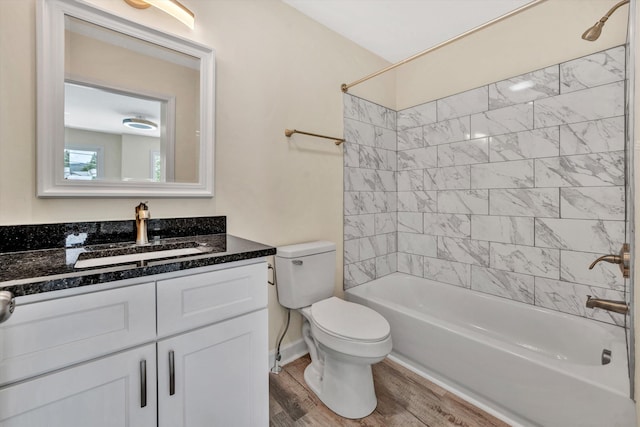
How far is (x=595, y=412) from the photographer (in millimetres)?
1180

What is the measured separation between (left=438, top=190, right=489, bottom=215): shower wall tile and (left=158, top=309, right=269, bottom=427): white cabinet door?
1831 millimetres

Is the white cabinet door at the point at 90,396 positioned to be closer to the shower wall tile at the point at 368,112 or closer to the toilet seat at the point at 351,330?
the toilet seat at the point at 351,330

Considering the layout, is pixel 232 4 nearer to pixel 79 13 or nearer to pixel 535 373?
pixel 79 13

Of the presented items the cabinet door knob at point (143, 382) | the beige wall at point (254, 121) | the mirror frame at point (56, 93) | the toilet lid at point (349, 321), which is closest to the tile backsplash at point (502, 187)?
the beige wall at point (254, 121)

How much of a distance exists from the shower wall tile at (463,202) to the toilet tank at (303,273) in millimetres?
1108

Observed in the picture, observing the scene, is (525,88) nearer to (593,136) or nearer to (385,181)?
(593,136)

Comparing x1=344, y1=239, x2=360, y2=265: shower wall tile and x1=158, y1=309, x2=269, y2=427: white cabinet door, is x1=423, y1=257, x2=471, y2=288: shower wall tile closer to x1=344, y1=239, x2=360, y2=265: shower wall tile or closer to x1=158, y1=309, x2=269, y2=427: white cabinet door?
x1=344, y1=239, x2=360, y2=265: shower wall tile

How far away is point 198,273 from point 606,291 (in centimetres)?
224

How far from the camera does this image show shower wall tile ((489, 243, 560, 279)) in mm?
1842

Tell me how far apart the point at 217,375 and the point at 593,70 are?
257 centimetres

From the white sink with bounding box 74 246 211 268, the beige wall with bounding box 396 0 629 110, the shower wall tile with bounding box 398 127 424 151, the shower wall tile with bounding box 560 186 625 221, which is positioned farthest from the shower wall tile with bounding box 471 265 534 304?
the white sink with bounding box 74 246 211 268

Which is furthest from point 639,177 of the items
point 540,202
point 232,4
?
point 232,4

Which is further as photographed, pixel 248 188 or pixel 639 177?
pixel 248 188

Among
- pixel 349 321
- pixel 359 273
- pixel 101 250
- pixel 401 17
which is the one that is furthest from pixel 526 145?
pixel 101 250
